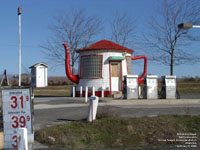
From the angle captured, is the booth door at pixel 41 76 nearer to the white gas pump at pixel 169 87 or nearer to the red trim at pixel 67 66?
the red trim at pixel 67 66

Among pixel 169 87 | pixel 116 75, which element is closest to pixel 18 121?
pixel 169 87

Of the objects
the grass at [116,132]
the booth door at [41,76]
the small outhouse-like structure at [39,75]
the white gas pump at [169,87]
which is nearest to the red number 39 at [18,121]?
the grass at [116,132]

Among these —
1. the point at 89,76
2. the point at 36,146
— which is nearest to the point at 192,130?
the point at 36,146

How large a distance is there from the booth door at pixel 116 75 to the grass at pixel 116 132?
12.9 m

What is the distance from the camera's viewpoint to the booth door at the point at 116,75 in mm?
23516

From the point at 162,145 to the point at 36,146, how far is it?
3666 mm

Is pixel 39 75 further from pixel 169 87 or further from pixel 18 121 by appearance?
pixel 18 121

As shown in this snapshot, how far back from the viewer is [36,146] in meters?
7.62

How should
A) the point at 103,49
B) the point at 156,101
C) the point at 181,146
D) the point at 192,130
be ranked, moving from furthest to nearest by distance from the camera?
the point at 103,49 < the point at 156,101 < the point at 192,130 < the point at 181,146

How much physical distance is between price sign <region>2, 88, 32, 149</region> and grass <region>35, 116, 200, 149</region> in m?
1.33

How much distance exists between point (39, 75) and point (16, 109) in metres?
49.8

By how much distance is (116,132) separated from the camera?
9352 mm

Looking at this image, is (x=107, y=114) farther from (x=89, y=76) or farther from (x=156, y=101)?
(x=89, y=76)

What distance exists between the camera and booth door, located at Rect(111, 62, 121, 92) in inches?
926
